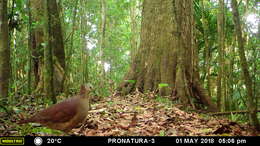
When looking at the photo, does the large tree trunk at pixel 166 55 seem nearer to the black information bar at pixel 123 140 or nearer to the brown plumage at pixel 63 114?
the black information bar at pixel 123 140

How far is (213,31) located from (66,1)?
5554 mm

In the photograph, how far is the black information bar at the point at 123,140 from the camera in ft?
10.3

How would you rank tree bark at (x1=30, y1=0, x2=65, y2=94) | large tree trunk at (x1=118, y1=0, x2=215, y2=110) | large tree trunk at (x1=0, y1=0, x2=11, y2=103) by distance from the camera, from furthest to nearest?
tree bark at (x1=30, y1=0, x2=65, y2=94), large tree trunk at (x1=118, y1=0, x2=215, y2=110), large tree trunk at (x1=0, y1=0, x2=11, y2=103)

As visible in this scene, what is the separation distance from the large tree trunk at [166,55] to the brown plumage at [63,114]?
3104 mm

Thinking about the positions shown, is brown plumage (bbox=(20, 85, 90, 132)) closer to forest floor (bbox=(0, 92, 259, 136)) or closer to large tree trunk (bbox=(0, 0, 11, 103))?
forest floor (bbox=(0, 92, 259, 136))

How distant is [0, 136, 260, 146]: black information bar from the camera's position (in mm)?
3150

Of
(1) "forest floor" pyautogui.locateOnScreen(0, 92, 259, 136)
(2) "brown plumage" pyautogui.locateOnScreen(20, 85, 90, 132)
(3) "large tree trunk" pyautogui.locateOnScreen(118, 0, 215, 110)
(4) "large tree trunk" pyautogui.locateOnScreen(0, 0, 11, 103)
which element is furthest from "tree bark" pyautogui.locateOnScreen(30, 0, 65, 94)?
(2) "brown plumage" pyautogui.locateOnScreen(20, 85, 90, 132)

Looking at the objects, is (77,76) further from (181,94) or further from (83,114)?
(83,114)

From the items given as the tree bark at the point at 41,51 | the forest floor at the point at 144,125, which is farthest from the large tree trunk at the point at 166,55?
the tree bark at the point at 41,51

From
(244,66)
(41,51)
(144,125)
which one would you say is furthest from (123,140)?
(41,51)

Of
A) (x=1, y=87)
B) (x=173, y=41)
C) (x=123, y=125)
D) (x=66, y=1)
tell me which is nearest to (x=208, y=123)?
(x=123, y=125)

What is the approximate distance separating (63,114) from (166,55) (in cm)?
377

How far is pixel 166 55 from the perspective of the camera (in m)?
6.46

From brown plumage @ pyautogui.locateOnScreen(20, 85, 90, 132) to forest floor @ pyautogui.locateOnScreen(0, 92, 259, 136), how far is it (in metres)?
0.36
